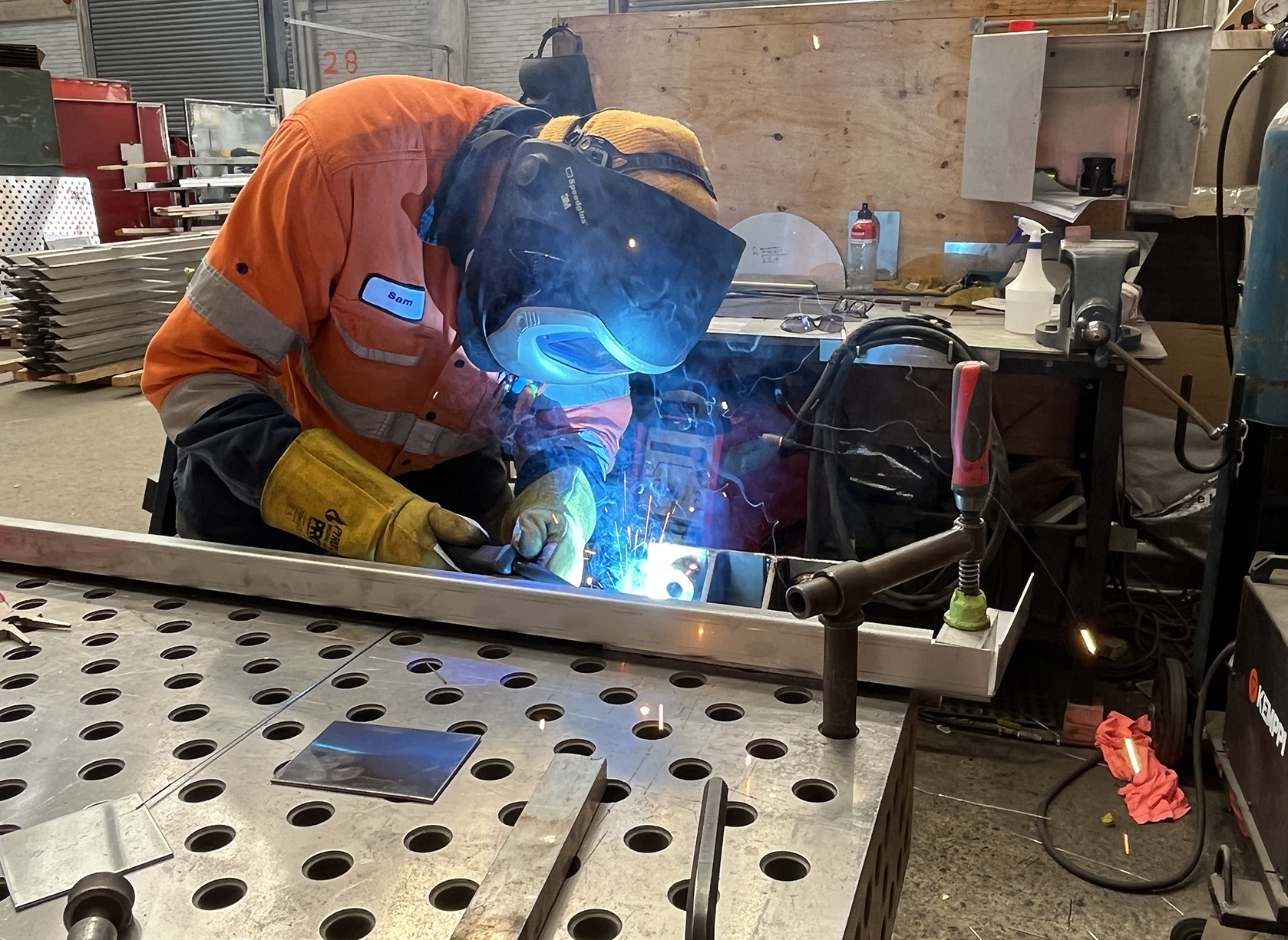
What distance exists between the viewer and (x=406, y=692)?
0.99 metres

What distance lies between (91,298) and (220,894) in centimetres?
596

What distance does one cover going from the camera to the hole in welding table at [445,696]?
38.4 inches

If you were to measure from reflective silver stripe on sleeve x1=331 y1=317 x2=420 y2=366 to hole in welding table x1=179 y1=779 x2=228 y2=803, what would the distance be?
89 centimetres

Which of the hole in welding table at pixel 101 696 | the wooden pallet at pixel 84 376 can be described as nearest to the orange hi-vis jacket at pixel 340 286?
the hole in welding table at pixel 101 696

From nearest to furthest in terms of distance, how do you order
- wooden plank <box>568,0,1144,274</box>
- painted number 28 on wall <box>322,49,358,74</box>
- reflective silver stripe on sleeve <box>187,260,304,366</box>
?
1. reflective silver stripe on sleeve <box>187,260,304,366</box>
2. wooden plank <box>568,0,1144,274</box>
3. painted number 28 on wall <box>322,49,358,74</box>

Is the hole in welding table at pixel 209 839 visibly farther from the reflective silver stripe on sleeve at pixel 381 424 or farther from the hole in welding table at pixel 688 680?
the reflective silver stripe on sleeve at pixel 381 424

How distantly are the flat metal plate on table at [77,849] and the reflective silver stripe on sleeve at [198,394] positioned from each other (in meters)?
0.76

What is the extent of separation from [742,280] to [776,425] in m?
0.72

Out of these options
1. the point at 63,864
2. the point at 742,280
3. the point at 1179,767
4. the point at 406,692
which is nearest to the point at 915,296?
the point at 742,280

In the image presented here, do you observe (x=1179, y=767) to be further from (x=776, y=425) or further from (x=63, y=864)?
(x=63, y=864)

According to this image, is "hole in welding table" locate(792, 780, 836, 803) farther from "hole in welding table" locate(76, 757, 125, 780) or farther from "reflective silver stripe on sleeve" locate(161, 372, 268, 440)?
"reflective silver stripe on sleeve" locate(161, 372, 268, 440)

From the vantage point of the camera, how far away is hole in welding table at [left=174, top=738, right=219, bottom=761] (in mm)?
875

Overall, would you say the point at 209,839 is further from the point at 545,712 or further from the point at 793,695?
the point at 793,695

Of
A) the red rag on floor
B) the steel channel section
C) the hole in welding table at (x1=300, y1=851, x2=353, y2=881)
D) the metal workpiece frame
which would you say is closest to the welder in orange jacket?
the metal workpiece frame
